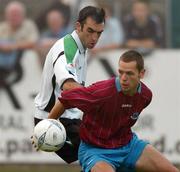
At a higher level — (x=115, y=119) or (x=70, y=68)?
(x=70, y=68)

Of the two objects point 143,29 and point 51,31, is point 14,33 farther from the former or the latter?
point 143,29

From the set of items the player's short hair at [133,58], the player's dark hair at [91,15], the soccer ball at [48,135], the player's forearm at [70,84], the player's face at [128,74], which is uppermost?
the player's dark hair at [91,15]

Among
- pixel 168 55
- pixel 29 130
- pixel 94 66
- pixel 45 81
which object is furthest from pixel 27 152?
pixel 45 81

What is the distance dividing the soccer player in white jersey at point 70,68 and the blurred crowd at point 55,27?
467cm

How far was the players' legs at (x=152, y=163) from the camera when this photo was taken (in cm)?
873

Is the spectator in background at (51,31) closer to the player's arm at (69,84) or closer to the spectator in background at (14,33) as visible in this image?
the spectator in background at (14,33)

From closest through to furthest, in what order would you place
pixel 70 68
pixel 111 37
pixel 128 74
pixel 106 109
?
pixel 128 74 < pixel 106 109 < pixel 70 68 < pixel 111 37

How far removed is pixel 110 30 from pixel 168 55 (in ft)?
3.25

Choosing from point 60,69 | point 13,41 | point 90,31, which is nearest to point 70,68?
point 60,69

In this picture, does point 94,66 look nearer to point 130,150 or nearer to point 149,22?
point 149,22

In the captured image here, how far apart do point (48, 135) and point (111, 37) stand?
232 inches

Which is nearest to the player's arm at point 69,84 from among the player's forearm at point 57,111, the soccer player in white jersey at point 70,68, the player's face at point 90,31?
the soccer player in white jersey at point 70,68

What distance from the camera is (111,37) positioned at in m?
14.2

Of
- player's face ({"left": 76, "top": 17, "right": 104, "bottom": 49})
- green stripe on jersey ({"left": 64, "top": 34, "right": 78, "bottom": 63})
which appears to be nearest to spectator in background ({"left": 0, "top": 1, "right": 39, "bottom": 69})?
green stripe on jersey ({"left": 64, "top": 34, "right": 78, "bottom": 63})
